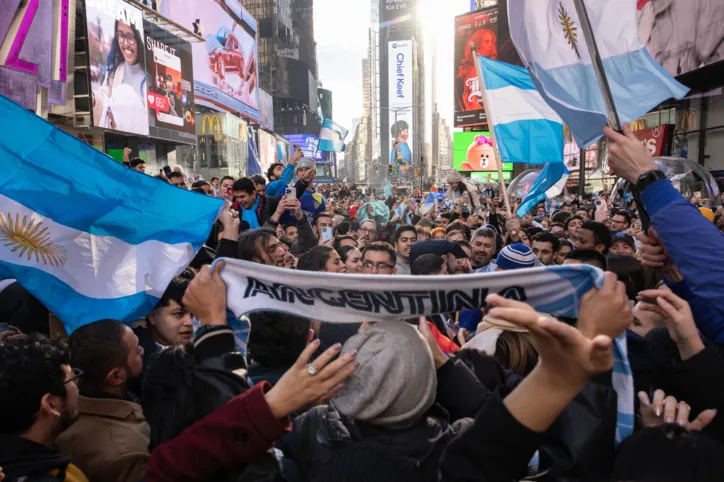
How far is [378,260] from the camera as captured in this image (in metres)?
4.77

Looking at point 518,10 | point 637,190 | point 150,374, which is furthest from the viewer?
point 518,10

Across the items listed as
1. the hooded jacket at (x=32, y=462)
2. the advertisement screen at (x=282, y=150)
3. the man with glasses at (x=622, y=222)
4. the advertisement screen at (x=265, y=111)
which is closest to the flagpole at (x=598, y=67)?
the hooded jacket at (x=32, y=462)

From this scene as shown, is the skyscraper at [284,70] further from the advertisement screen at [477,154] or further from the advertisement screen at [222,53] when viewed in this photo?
the advertisement screen at [477,154]

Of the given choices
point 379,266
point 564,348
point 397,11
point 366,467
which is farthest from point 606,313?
point 397,11

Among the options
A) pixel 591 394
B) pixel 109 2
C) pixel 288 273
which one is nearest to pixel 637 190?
pixel 591 394

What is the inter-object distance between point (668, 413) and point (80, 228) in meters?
3.44

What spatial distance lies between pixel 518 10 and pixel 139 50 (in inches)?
795

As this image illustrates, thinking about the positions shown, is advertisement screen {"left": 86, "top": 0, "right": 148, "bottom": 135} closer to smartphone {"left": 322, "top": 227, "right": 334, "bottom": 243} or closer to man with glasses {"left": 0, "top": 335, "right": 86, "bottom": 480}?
smartphone {"left": 322, "top": 227, "right": 334, "bottom": 243}

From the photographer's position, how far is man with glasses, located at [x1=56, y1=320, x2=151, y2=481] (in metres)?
2.07

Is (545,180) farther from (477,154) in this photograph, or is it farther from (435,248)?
(477,154)

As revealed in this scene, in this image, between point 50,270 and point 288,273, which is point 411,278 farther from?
point 50,270

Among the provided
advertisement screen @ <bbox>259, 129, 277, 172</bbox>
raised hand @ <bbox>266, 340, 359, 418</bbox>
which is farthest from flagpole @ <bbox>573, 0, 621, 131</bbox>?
advertisement screen @ <bbox>259, 129, 277, 172</bbox>

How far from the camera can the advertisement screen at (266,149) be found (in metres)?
47.7

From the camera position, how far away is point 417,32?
5714 inches
